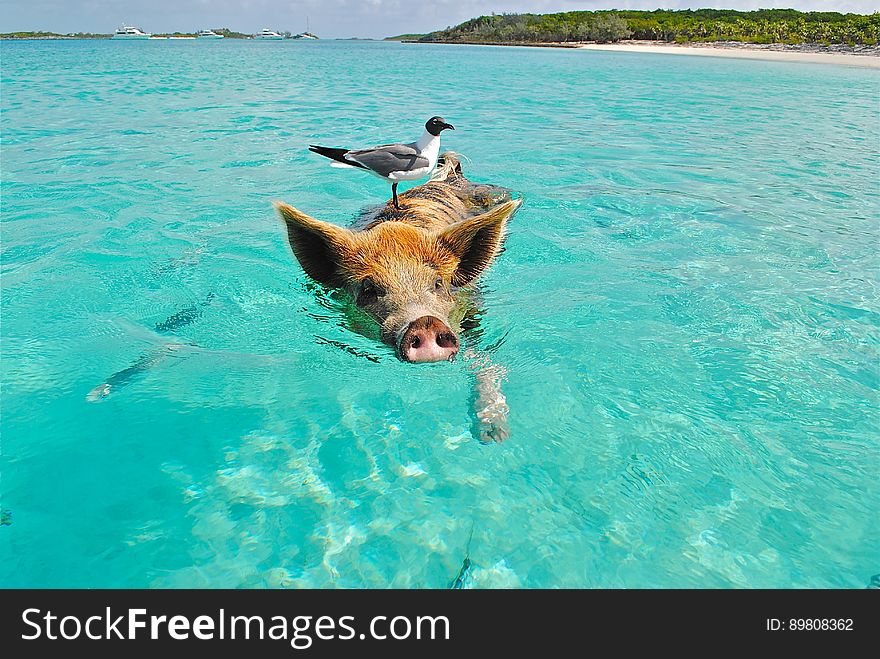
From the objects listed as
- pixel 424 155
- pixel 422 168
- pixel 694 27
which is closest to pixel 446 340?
pixel 422 168

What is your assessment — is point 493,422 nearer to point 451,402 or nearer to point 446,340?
point 451,402

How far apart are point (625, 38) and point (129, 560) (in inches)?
4810

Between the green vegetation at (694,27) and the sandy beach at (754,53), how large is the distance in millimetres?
4323

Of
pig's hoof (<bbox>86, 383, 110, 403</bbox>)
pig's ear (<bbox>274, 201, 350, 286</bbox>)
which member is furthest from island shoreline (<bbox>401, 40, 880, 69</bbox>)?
pig's hoof (<bbox>86, 383, 110, 403</bbox>)

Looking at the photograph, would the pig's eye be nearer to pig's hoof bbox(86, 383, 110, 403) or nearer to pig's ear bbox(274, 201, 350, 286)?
pig's ear bbox(274, 201, 350, 286)

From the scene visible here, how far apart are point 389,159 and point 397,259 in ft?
7.84

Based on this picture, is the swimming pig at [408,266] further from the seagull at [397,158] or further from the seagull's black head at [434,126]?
the seagull's black head at [434,126]

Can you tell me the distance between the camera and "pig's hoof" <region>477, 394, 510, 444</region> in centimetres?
450

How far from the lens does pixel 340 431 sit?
15.1 ft

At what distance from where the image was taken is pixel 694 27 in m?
98.3

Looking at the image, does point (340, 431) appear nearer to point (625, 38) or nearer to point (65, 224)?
point (65, 224)

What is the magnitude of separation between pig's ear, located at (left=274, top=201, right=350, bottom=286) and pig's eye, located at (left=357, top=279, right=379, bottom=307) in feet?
1.51

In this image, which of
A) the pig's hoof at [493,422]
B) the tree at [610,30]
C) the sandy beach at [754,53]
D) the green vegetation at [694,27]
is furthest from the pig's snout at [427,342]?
the tree at [610,30]
